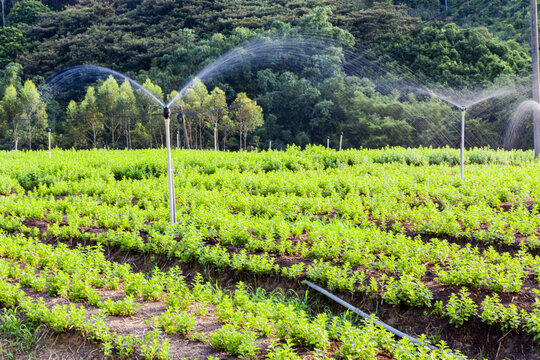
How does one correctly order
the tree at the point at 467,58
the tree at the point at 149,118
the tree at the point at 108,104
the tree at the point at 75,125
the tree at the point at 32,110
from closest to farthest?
the tree at the point at 467,58 < the tree at the point at 32,110 < the tree at the point at 108,104 < the tree at the point at 75,125 < the tree at the point at 149,118

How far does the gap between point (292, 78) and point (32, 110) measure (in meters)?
24.0

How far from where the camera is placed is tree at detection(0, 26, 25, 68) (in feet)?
193

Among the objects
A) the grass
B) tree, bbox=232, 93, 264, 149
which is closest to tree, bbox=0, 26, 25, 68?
tree, bbox=232, 93, 264, 149

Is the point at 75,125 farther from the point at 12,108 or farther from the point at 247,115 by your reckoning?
the point at 247,115

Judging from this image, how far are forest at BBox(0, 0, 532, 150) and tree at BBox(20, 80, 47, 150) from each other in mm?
131

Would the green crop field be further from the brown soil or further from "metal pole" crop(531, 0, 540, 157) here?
"metal pole" crop(531, 0, 540, 157)

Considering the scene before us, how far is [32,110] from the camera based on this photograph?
1673 inches

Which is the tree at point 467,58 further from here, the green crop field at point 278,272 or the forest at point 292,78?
the green crop field at point 278,272

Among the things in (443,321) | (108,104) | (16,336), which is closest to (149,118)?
(108,104)

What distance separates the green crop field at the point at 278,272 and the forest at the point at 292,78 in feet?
71.0

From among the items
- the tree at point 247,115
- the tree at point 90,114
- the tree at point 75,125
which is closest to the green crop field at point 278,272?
the tree at point 247,115

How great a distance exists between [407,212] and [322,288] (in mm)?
3355

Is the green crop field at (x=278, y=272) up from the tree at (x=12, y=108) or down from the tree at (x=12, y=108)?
down

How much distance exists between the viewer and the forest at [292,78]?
1526 inches
